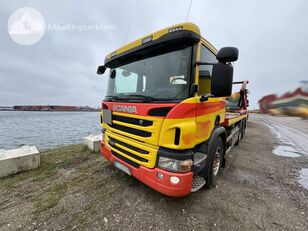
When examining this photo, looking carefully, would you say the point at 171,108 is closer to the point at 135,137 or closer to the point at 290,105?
the point at 135,137

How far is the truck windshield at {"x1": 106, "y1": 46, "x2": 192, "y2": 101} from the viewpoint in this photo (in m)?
2.04

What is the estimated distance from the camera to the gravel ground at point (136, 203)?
6.55 feet

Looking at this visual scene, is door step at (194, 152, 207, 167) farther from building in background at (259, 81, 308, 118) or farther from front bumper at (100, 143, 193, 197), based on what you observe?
building in background at (259, 81, 308, 118)

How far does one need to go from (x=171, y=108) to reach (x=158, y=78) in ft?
1.99

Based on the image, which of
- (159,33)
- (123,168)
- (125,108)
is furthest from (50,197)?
(159,33)

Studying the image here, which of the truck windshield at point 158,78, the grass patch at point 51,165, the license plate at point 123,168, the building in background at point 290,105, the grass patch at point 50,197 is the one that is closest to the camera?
the truck windshield at point 158,78

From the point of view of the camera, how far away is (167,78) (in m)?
2.17

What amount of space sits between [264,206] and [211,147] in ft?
4.17

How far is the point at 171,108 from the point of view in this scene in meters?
1.92

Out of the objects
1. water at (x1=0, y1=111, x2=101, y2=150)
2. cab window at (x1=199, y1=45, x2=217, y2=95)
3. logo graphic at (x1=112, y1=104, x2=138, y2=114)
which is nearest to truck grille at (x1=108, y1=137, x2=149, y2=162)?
logo graphic at (x1=112, y1=104, x2=138, y2=114)

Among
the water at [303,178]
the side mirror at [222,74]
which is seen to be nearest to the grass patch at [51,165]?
the side mirror at [222,74]

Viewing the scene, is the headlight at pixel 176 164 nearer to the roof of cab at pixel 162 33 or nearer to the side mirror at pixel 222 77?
the side mirror at pixel 222 77

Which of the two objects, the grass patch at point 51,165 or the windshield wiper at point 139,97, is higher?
the windshield wiper at point 139,97

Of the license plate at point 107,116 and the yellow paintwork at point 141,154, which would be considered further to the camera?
the license plate at point 107,116
